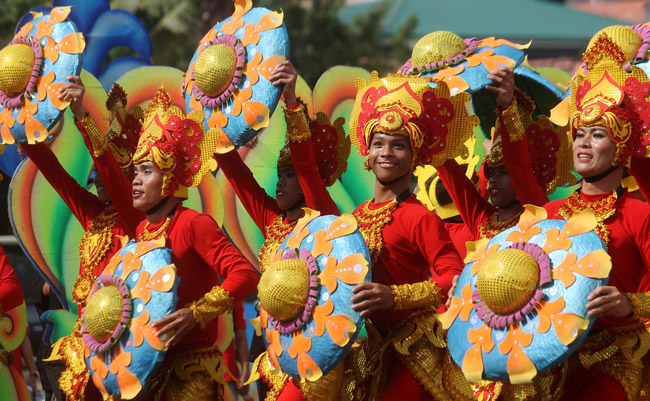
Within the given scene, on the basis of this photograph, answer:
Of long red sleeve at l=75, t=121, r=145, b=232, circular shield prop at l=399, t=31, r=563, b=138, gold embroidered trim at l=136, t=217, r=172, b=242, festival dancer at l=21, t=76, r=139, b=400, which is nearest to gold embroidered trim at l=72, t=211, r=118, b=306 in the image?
festival dancer at l=21, t=76, r=139, b=400

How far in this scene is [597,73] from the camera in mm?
4809

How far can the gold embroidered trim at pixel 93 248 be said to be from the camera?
20.0ft

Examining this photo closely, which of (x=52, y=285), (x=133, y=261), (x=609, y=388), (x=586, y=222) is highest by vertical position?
(x=586, y=222)

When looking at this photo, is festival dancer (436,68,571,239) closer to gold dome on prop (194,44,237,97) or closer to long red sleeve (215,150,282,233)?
long red sleeve (215,150,282,233)

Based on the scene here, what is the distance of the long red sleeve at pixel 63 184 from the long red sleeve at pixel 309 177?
137 centimetres

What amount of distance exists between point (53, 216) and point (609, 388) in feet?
15.1

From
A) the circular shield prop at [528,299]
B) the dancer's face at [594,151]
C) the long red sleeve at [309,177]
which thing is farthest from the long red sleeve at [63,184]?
the dancer's face at [594,151]

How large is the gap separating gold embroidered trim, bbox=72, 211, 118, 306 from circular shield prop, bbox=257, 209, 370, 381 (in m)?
1.61

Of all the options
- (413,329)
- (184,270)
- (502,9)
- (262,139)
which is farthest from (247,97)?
(502,9)

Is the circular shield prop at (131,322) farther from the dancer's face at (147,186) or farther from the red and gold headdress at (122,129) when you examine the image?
the red and gold headdress at (122,129)

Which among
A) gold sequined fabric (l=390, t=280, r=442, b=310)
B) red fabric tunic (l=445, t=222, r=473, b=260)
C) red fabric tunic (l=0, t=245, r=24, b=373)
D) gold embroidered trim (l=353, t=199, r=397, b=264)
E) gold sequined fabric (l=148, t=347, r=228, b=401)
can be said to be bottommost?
red fabric tunic (l=445, t=222, r=473, b=260)

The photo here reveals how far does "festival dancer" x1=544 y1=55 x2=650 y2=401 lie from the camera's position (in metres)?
4.50

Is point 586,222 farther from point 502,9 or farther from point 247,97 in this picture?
point 502,9

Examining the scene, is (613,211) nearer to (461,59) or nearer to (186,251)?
(461,59)
